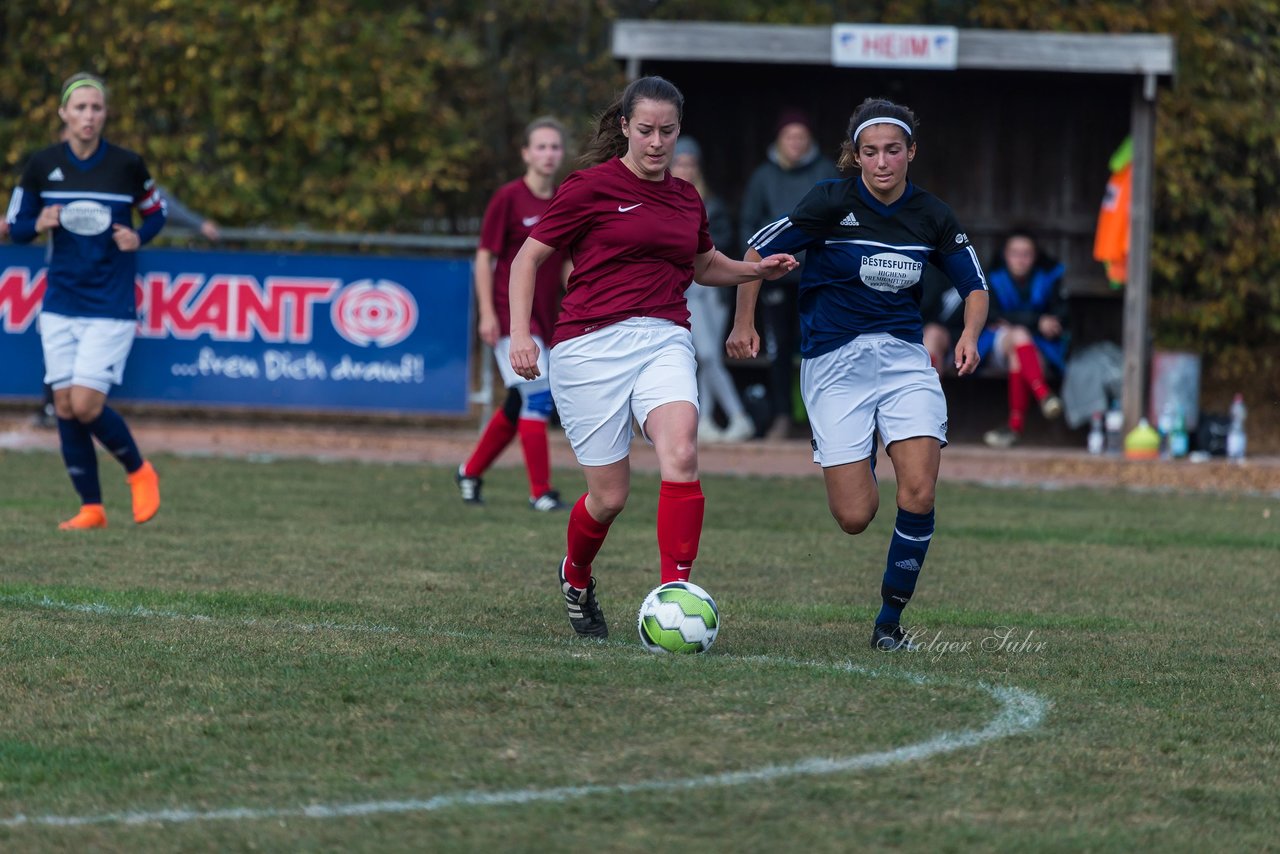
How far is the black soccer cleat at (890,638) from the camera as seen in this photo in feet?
19.7

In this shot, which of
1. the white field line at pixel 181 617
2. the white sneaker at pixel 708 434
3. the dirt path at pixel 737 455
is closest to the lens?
the white field line at pixel 181 617

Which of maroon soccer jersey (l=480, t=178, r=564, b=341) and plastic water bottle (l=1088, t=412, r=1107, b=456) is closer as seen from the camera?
maroon soccer jersey (l=480, t=178, r=564, b=341)

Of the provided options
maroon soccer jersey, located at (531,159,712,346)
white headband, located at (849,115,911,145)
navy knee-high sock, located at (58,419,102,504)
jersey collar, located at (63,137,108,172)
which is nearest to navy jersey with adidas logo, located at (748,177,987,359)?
white headband, located at (849,115,911,145)

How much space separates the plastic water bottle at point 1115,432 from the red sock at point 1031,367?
563 mm

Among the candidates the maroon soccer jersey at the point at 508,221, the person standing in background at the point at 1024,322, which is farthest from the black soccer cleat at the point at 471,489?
the person standing in background at the point at 1024,322

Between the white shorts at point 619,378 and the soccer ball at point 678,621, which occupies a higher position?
Answer: the white shorts at point 619,378

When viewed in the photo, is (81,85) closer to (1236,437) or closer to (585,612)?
(585,612)

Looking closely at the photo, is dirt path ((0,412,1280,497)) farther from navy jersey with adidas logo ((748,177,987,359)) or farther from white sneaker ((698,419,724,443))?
navy jersey with adidas logo ((748,177,987,359))

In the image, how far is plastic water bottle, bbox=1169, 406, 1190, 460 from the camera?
45.9 feet

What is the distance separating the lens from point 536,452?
1031cm

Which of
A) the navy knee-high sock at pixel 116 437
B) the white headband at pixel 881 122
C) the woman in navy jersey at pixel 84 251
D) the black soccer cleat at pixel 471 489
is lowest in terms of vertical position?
the black soccer cleat at pixel 471 489

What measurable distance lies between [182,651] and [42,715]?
33.1 inches

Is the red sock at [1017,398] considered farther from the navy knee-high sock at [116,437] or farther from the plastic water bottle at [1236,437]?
the navy knee-high sock at [116,437]

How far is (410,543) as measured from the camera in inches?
346
